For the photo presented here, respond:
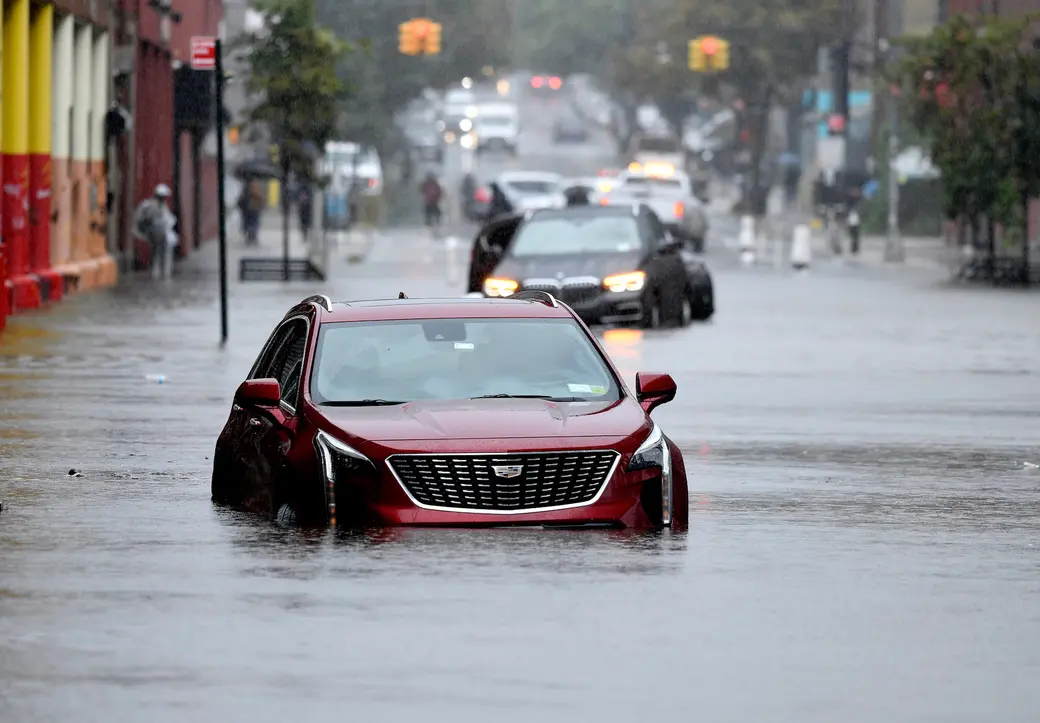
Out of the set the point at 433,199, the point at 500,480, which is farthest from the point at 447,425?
the point at 433,199

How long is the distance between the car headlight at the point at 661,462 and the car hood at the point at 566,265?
1971 cm

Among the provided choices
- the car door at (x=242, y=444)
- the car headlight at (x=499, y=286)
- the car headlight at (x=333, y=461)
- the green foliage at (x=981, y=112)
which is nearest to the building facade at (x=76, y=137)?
the car headlight at (x=499, y=286)

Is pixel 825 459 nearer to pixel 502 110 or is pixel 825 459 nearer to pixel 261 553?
pixel 261 553

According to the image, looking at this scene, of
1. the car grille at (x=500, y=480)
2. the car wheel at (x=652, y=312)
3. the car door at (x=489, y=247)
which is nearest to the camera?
the car grille at (x=500, y=480)

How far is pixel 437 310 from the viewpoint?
522 inches

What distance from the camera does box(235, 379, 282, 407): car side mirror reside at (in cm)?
1255

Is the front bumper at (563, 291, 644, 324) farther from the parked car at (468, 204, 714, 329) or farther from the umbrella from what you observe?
the umbrella

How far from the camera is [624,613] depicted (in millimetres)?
10070

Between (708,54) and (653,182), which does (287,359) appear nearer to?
(653,182)

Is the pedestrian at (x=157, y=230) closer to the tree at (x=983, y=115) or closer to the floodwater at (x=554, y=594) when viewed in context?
the tree at (x=983, y=115)

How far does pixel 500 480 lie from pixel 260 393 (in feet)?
4.67

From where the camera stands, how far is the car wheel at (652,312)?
3216cm

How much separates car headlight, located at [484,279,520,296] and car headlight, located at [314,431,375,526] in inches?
775

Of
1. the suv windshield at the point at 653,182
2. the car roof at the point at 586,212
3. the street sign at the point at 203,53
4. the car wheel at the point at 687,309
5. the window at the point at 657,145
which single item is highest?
the street sign at the point at 203,53
